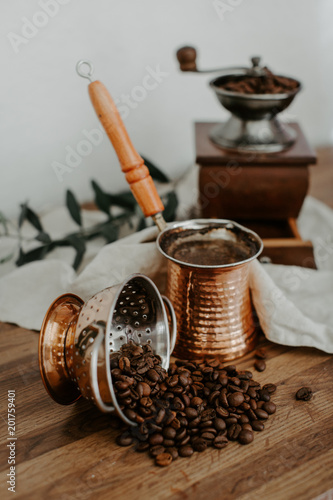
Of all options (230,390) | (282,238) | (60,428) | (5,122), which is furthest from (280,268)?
(5,122)

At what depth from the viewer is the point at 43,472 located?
0.78m

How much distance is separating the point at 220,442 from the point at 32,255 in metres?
0.73

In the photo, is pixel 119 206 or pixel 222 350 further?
pixel 119 206

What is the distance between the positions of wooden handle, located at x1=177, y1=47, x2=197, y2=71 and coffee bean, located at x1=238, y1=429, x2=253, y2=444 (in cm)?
88

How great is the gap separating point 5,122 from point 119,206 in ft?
1.34

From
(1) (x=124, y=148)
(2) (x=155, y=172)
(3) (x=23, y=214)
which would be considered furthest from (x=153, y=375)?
(2) (x=155, y=172)

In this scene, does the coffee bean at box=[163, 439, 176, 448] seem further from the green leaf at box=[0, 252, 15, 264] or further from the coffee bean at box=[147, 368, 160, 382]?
the green leaf at box=[0, 252, 15, 264]

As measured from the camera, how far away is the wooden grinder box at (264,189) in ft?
4.09

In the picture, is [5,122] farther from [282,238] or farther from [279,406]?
[279,406]

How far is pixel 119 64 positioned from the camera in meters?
1.55

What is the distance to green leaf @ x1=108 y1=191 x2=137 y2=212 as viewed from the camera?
1.44m

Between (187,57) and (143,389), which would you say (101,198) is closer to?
(187,57)

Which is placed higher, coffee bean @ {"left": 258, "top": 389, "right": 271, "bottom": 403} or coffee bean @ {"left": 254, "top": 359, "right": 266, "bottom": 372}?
coffee bean @ {"left": 258, "top": 389, "right": 271, "bottom": 403}

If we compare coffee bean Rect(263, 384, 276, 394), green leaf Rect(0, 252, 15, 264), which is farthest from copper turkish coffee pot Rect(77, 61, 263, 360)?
green leaf Rect(0, 252, 15, 264)
